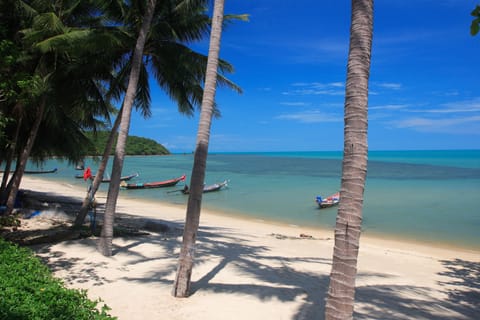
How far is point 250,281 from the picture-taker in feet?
21.1

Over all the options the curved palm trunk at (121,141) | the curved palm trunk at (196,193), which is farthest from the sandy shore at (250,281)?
the curved palm trunk at (121,141)

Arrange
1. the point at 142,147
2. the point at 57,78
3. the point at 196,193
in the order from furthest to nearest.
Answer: the point at 142,147 < the point at 57,78 < the point at 196,193

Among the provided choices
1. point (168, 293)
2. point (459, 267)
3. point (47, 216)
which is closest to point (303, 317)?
point (168, 293)

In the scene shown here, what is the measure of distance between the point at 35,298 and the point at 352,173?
3.22m

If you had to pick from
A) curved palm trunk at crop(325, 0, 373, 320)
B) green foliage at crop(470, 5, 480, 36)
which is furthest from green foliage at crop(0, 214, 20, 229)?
green foliage at crop(470, 5, 480, 36)

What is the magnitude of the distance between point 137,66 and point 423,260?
9854mm

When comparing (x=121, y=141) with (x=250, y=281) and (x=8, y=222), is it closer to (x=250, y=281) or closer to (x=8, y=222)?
(x=250, y=281)

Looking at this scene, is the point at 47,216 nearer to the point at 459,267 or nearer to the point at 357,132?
the point at 357,132

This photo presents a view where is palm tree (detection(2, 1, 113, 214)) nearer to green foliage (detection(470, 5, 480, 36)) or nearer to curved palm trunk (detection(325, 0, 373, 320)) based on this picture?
curved palm trunk (detection(325, 0, 373, 320))

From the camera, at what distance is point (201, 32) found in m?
9.98

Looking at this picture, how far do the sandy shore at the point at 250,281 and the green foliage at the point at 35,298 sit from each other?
1155 mm

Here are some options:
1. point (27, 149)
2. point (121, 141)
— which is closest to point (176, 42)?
point (121, 141)

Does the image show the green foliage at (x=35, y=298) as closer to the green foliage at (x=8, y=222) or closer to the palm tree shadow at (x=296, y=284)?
the palm tree shadow at (x=296, y=284)

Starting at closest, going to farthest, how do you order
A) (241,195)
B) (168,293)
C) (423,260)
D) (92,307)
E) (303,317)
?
(92,307) → (303,317) → (168,293) → (423,260) → (241,195)
